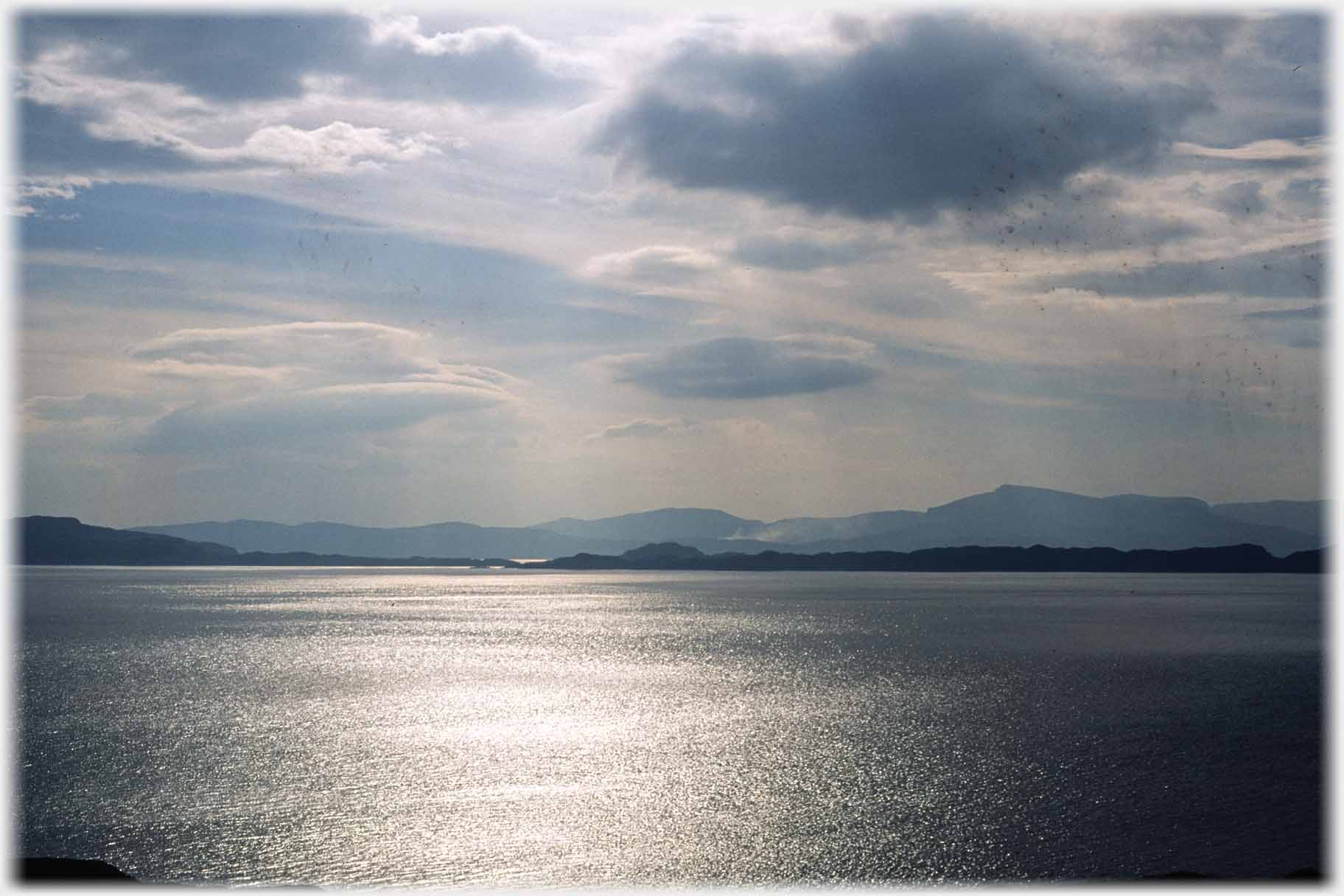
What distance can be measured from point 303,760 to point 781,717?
2666 cm

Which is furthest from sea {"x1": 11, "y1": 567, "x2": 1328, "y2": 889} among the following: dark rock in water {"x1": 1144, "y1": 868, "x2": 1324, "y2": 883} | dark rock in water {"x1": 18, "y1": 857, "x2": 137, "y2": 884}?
dark rock in water {"x1": 18, "y1": 857, "x2": 137, "y2": 884}

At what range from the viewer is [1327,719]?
5888 cm

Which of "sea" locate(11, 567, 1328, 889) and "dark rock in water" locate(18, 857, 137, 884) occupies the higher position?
"dark rock in water" locate(18, 857, 137, 884)

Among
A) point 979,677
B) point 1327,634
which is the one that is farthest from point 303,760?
point 1327,634

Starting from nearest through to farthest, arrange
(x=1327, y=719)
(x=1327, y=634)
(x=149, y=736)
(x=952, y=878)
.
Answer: (x=952, y=878)
(x=149, y=736)
(x=1327, y=719)
(x=1327, y=634)

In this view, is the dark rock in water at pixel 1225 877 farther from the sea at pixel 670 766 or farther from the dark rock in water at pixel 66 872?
the dark rock in water at pixel 66 872

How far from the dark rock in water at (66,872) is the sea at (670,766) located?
468cm

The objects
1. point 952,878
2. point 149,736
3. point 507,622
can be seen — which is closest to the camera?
point 952,878

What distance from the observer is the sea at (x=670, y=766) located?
112 ft

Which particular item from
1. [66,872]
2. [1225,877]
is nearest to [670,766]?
[1225,877]

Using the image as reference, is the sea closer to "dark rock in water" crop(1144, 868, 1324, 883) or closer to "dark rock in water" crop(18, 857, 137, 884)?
"dark rock in water" crop(1144, 868, 1324, 883)

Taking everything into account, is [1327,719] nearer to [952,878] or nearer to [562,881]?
[952,878]

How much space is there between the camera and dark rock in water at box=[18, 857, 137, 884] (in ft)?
81.1

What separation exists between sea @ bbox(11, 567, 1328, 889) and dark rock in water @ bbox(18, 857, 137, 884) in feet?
15.4
